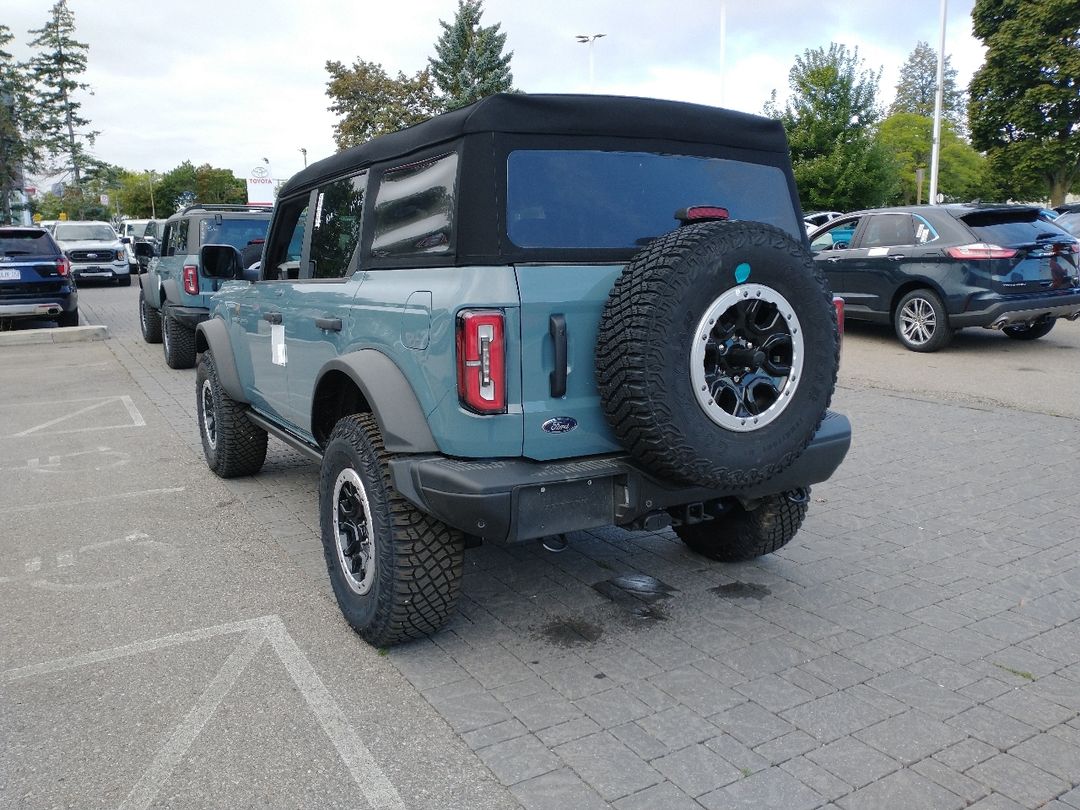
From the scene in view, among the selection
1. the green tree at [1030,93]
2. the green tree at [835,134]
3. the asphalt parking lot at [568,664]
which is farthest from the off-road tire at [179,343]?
the green tree at [1030,93]

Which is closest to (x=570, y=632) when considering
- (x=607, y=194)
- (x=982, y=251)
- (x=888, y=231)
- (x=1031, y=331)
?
(x=607, y=194)

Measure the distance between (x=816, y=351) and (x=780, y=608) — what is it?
1263 mm

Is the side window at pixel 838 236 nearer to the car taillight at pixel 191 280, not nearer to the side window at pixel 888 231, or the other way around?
the side window at pixel 888 231

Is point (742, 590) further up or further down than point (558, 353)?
further down

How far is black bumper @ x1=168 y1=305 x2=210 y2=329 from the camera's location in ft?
34.9

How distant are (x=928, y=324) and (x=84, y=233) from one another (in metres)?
25.0

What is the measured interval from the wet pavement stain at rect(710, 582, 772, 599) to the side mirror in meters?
3.40

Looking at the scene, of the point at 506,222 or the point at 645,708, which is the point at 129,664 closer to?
the point at 645,708

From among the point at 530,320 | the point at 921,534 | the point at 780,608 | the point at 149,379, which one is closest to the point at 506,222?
the point at 530,320

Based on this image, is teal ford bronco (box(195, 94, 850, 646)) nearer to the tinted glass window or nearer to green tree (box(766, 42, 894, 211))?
Result: the tinted glass window

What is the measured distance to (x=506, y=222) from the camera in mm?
3217

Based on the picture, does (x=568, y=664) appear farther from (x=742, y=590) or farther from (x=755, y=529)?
(x=755, y=529)

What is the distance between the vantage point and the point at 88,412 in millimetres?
8648

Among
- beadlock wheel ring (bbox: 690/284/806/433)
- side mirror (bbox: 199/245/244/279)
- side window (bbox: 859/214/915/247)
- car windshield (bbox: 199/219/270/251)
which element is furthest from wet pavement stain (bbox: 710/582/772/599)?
car windshield (bbox: 199/219/270/251)
